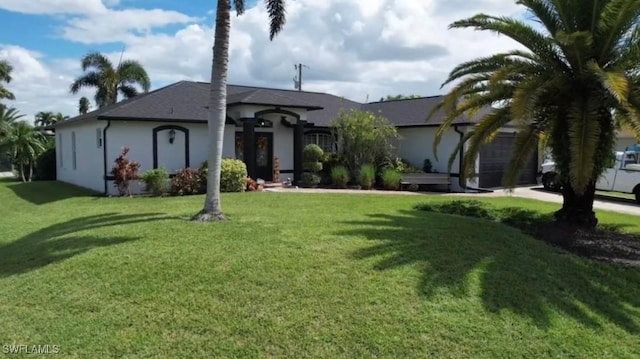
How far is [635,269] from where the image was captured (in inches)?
302

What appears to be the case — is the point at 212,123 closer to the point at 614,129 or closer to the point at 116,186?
the point at 614,129

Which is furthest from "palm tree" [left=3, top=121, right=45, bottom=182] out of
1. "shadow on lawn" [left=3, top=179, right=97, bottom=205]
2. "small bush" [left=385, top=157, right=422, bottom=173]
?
"small bush" [left=385, top=157, right=422, bottom=173]

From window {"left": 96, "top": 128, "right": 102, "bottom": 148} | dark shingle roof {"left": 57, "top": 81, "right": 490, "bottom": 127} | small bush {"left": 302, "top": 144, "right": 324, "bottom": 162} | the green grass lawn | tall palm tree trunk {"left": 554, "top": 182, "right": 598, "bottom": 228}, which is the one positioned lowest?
the green grass lawn

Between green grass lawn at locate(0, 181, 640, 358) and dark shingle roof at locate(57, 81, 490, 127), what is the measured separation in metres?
9.65

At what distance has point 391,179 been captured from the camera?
63.6 ft

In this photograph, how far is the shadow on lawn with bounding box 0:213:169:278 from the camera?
7.25 m

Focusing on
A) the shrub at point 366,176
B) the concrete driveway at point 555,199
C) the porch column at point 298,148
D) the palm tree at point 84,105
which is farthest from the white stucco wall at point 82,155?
the palm tree at point 84,105

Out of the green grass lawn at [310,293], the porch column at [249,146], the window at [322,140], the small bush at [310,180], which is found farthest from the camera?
the window at [322,140]

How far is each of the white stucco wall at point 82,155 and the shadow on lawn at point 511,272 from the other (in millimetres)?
12807

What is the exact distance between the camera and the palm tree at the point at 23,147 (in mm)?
28094

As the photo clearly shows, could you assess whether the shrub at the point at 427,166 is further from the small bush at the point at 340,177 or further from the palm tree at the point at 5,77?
the palm tree at the point at 5,77

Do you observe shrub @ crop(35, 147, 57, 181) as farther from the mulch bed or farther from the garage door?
the mulch bed

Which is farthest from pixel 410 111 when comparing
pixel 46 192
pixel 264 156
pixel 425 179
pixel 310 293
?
pixel 310 293

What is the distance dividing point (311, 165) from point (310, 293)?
583 inches
